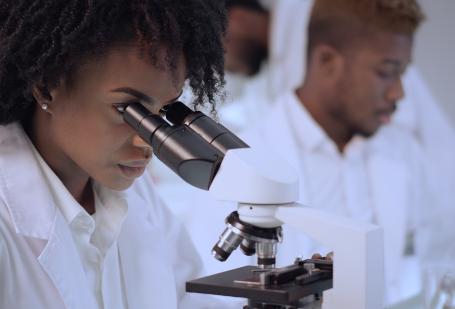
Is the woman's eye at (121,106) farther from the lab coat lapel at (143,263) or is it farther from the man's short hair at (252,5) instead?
the man's short hair at (252,5)

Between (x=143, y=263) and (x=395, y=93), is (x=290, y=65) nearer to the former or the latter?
(x=395, y=93)

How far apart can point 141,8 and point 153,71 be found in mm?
84

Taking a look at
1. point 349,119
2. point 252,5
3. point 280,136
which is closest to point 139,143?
point 280,136

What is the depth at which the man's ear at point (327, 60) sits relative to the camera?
2.05m

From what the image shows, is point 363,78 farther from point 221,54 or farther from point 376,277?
point 376,277

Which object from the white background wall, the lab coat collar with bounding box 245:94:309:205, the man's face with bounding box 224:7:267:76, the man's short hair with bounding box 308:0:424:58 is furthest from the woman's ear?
the white background wall

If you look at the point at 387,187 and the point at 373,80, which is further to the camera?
the point at 387,187

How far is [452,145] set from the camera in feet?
8.11

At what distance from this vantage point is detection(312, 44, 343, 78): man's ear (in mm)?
2053

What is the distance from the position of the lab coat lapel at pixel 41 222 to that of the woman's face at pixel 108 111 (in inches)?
2.3

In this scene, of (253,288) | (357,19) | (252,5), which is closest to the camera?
(253,288)

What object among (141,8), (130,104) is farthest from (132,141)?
(141,8)

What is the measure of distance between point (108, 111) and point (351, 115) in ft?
3.83

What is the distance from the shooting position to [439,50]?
3.04m
